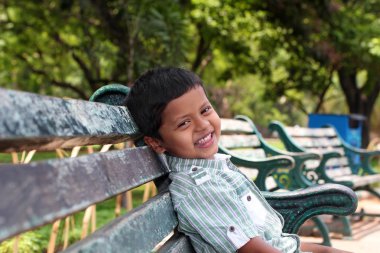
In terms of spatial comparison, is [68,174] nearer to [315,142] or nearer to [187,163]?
[187,163]

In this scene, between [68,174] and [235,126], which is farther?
[235,126]

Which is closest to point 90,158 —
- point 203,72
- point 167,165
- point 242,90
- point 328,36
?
point 167,165

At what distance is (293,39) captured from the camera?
13625 millimetres

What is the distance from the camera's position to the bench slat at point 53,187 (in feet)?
2.64

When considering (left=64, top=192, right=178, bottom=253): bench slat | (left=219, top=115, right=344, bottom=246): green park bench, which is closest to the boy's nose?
(left=64, top=192, right=178, bottom=253): bench slat

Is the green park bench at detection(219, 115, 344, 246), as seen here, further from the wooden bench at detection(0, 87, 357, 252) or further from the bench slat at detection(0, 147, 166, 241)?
Answer: the bench slat at detection(0, 147, 166, 241)

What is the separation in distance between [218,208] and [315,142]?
525cm

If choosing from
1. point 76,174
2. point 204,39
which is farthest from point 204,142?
point 204,39

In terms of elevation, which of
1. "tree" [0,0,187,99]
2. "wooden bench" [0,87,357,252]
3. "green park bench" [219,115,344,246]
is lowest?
"tree" [0,0,187,99]

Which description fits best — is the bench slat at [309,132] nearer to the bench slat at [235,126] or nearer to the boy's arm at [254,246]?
the bench slat at [235,126]

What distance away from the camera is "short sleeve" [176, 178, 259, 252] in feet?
5.34

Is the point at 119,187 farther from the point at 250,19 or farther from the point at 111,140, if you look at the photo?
the point at 250,19

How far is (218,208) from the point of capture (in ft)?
5.46

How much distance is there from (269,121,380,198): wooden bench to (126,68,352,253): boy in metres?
3.51
